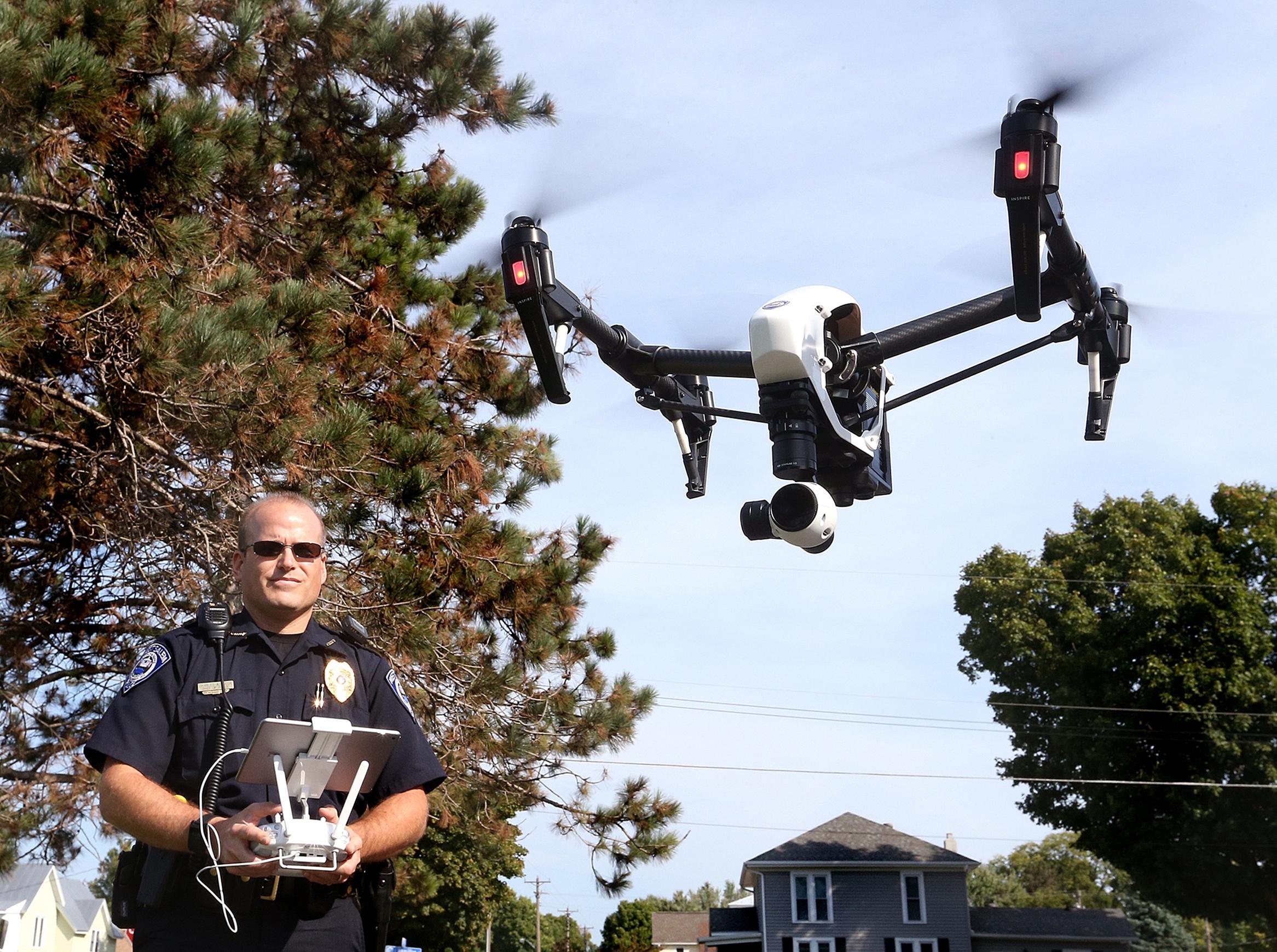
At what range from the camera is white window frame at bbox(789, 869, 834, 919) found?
123 ft

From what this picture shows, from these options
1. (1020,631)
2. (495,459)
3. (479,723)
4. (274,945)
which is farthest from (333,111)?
(1020,631)

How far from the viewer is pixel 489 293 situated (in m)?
10.9

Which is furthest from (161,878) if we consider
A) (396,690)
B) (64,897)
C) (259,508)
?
(64,897)

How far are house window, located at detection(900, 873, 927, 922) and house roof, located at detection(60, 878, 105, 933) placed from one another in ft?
94.7

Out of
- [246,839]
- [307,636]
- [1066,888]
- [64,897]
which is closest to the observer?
[246,839]

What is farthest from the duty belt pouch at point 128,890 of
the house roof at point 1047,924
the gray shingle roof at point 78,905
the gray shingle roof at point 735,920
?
the gray shingle roof at point 78,905

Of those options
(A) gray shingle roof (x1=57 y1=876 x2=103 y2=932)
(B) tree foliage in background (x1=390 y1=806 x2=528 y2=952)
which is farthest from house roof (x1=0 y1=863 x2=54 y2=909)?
(B) tree foliage in background (x1=390 y1=806 x2=528 y2=952)

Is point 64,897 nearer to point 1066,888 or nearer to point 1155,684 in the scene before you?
point 1155,684

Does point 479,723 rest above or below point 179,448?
below

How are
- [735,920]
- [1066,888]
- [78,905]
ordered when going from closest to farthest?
1. [735,920]
2. [78,905]
3. [1066,888]

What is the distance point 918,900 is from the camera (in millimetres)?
37281

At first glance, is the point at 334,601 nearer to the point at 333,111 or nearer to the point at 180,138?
the point at 180,138

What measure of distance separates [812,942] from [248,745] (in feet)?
123

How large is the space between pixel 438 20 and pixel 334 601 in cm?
439
